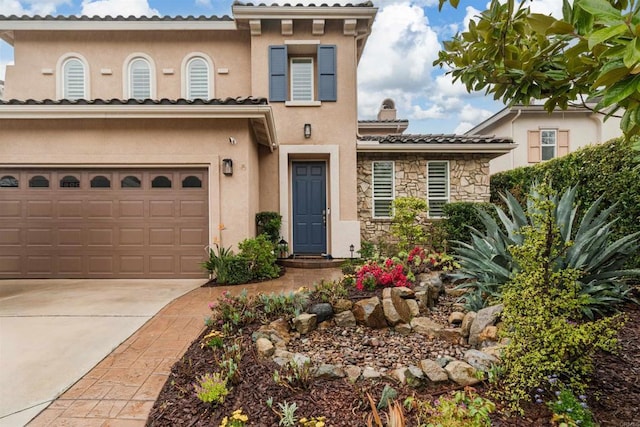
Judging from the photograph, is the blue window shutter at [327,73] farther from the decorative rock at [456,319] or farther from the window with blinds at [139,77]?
the decorative rock at [456,319]

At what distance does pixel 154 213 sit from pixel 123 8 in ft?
23.3

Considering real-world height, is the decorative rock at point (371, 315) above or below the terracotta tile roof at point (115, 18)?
below

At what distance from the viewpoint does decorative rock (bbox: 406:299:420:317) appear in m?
4.39

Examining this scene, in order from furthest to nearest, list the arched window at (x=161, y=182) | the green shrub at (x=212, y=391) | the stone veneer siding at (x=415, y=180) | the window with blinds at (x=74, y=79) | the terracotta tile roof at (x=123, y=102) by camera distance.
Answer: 1. the stone veneer siding at (x=415, y=180)
2. the window with blinds at (x=74, y=79)
3. the arched window at (x=161, y=182)
4. the terracotta tile roof at (x=123, y=102)
5. the green shrub at (x=212, y=391)

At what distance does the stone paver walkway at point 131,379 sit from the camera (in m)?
2.57

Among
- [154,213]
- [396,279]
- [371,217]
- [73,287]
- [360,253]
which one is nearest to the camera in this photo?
[396,279]

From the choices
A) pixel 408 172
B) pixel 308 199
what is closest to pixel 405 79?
pixel 408 172

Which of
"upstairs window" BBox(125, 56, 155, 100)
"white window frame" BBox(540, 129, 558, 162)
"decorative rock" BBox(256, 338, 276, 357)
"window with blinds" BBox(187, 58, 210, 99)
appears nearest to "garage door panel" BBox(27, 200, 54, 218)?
"upstairs window" BBox(125, 56, 155, 100)

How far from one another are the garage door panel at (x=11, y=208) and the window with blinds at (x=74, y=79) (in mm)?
4017

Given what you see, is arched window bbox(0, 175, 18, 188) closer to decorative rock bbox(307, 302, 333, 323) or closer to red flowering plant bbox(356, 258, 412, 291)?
decorative rock bbox(307, 302, 333, 323)

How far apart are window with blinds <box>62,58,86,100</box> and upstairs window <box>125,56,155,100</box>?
136 cm

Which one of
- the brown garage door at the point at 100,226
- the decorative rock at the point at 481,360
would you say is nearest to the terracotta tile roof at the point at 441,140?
the brown garage door at the point at 100,226

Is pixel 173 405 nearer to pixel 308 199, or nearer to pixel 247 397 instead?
pixel 247 397

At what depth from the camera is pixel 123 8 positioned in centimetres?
1018
